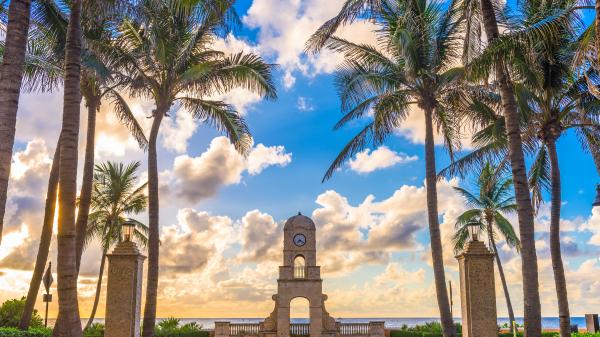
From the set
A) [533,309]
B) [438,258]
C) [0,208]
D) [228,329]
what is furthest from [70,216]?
[228,329]

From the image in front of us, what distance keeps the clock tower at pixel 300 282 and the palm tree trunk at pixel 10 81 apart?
25.8 meters

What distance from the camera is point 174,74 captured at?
19.8m

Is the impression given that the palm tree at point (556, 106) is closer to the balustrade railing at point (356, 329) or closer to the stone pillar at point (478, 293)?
the stone pillar at point (478, 293)

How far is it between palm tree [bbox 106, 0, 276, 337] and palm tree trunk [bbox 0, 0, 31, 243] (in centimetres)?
609

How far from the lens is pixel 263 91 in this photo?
68.5ft

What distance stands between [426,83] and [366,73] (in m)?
2.02

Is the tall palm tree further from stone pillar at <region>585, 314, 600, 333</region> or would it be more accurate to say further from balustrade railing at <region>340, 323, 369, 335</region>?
balustrade railing at <region>340, 323, 369, 335</region>

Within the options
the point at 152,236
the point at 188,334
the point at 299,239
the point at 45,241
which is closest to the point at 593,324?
the point at 152,236

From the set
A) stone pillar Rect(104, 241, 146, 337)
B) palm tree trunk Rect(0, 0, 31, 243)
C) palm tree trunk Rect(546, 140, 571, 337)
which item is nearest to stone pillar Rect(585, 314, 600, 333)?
palm tree trunk Rect(546, 140, 571, 337)

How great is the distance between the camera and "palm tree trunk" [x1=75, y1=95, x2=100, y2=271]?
712 inches

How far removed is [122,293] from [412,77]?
431 inches

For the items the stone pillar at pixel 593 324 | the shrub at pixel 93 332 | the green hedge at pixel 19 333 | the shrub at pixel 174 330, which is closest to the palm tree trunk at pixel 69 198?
the green hedge at pixel 19 333

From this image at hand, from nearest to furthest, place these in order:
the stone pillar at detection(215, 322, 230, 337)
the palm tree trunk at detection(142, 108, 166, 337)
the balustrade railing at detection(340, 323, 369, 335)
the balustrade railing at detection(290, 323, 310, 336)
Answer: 1. the palm tree trunk at detection(142, 108, 166, 337)
2. the stone pillar at detection(215, 322, 230, 337)
3. the balustrade railing at detection(340, 323, 369, 335)
4. the balustrade railing at detection(290, 323, 310, 336)

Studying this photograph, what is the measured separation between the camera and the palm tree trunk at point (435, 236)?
59.0 feet
